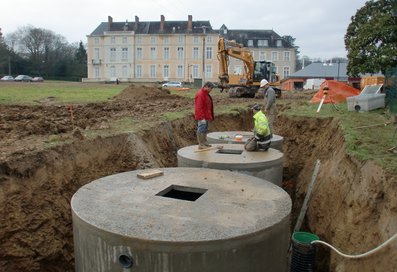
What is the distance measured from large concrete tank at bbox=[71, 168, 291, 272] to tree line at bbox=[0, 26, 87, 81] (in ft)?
217

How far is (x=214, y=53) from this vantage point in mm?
58688

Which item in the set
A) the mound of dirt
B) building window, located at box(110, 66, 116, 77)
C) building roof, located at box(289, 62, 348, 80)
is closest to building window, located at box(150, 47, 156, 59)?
Result: building window, located at box(110, 66, 116, 77)

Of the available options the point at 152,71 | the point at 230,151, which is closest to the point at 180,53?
the point at 152,71

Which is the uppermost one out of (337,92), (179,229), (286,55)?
(286,55)

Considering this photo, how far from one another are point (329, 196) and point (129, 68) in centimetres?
5587

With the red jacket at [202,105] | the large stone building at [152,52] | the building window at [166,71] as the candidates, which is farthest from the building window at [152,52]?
the red jacket at [202,105]

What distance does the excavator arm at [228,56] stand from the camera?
2008cm

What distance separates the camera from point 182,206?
4.93 m

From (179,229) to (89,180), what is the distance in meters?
3.55

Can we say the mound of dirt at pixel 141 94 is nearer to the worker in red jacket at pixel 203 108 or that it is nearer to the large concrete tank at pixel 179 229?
the worker in red jacket at pixel 203 108

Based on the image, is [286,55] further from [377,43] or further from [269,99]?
[269,99]

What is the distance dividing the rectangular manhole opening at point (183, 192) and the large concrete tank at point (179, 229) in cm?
3

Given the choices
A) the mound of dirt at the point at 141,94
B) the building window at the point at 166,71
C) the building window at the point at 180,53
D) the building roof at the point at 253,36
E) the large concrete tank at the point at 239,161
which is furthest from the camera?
the building roof at the point at 253,36

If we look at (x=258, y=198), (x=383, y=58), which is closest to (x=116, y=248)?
(x=258, y=198)
